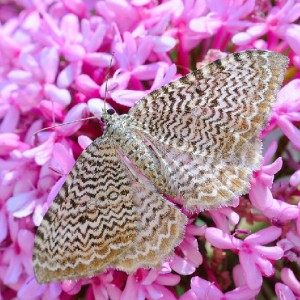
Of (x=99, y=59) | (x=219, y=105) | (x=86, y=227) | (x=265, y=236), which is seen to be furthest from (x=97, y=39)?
(x=265, y=236)

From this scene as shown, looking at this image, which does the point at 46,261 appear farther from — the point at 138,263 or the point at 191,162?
the point at 191,162

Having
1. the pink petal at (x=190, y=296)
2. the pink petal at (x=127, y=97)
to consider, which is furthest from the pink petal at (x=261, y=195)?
the pink petal at (x=127, y=97)

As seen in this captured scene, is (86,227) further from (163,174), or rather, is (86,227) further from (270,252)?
(270,252)

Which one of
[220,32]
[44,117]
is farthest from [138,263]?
[220,32]

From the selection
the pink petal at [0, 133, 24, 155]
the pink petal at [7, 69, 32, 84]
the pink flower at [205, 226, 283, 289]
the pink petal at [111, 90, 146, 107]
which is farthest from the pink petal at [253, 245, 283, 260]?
the pink petal at [7, 69, 32, 84]

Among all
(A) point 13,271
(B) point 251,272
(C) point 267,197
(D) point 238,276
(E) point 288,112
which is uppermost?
(E) point 288,112

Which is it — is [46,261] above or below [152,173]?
below

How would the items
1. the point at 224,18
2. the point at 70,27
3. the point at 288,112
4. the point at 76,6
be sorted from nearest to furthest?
the point at 288,112 → the point at 224,18 → the point at 70,27 → the point at 76,6
